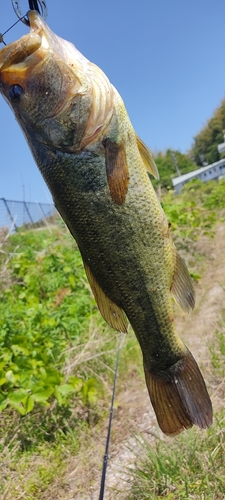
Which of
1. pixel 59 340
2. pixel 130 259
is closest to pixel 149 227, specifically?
pixel 130 259

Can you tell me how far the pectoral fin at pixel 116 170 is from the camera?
169 cm

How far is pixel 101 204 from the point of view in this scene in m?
1.70

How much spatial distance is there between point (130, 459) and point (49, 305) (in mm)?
2910

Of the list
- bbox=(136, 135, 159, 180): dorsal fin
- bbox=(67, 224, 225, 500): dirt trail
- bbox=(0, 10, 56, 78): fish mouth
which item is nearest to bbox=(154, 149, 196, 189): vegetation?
bbox=(67, 224, 225, 500): dirt trail

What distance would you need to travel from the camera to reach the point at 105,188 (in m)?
1.70

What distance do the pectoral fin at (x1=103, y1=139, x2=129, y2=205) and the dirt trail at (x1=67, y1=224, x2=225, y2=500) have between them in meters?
1.78

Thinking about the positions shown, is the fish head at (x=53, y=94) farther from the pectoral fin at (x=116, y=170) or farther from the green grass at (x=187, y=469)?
the green grass at (x=187, y=469)

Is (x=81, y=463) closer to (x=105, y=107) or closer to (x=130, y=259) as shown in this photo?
(x=130, y=259)

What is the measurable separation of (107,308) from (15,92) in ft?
3.34

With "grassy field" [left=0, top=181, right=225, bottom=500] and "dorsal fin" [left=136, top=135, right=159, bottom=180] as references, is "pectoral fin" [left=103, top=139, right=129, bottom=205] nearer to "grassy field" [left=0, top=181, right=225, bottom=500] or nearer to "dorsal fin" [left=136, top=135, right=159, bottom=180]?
"dorsal fin" [left=136, top=135, right=159, bottom=180]

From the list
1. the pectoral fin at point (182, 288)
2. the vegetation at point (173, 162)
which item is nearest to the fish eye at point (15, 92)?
the pectoral fin at point (182, 288)

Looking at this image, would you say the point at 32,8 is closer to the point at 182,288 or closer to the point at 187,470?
the point at 182,288

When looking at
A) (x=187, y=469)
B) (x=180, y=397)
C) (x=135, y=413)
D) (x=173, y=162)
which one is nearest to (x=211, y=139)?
(x=173, y=162)

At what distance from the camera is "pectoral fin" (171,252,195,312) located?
178 centimetres
